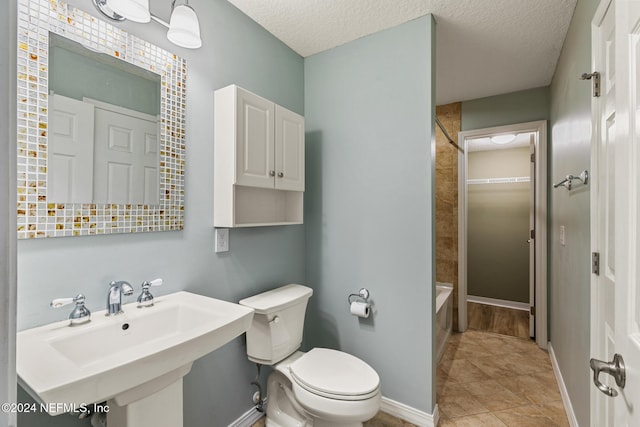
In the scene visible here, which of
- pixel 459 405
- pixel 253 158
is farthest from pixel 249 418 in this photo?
pixel 253 158

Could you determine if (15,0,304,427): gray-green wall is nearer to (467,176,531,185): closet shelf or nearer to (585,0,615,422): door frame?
(585,0,615,422): door frame

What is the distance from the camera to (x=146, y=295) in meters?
1.27

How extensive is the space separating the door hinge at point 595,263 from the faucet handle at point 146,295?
183cm

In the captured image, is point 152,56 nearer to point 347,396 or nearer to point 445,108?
point 347,396

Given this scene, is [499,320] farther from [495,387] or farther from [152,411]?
[152,411]

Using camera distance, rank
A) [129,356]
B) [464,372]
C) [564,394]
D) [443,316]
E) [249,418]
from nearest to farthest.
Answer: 1. [129,356]
2. [249,418]
3. [564,394]
4. [464,372]
5. [443,316]

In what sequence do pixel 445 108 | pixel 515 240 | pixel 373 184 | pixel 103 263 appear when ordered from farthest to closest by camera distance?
pixel 515 240, pixel 445 108, pixel 373 184, pixel 103 263

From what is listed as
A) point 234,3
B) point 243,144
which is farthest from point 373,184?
point 234,3

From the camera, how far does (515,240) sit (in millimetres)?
4148

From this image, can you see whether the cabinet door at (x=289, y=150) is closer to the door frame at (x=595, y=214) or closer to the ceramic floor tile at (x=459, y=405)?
the door frame at (x=595, y=214)

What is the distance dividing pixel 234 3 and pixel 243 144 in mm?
855

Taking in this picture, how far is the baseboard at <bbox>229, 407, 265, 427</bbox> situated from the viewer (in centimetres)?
175

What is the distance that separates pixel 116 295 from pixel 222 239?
58cm

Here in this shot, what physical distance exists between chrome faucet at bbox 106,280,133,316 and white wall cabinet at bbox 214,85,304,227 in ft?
1.74
